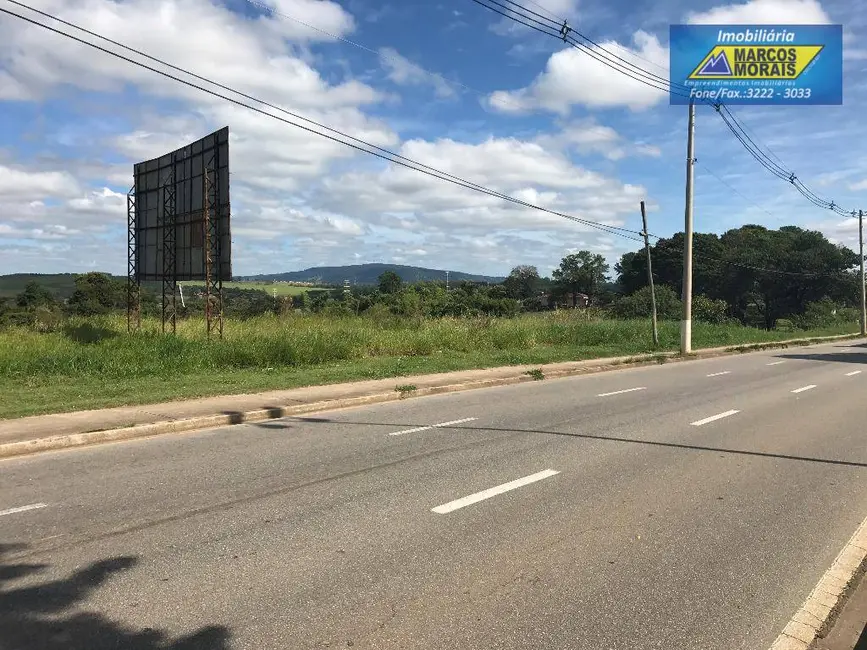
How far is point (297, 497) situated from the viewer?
6.12m

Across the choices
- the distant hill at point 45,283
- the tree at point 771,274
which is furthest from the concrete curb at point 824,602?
the tree at point 771,274

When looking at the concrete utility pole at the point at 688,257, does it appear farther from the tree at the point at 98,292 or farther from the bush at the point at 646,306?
the tree at the point at 98,292

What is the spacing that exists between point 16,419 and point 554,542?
27.1 feet

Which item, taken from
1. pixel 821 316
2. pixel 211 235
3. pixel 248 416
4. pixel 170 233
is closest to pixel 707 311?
pixel 821 316

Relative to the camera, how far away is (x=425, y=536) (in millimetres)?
5133

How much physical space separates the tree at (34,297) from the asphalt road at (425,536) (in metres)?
30.7

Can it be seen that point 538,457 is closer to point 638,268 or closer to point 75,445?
point 75,445

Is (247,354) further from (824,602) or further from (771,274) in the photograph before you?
(771,274)

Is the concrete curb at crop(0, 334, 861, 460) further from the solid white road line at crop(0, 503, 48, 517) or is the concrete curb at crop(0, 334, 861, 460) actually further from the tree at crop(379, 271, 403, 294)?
the tree at crop(379, 271, 403, 294)

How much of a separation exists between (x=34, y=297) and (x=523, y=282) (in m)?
81.0

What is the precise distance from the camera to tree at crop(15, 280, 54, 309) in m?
34.4

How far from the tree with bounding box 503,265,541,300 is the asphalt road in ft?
270

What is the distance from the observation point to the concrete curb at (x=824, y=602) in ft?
12.1

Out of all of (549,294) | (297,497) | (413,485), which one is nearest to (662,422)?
(413,485)
